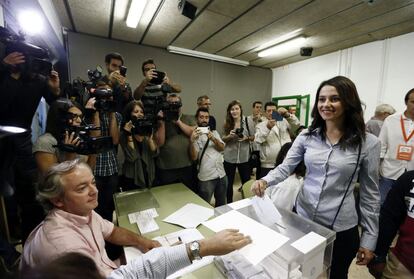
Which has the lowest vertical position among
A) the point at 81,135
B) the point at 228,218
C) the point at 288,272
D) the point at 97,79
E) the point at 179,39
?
the point at 288,272

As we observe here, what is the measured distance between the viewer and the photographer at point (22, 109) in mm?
1106

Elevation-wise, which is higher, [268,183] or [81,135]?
[81,135]

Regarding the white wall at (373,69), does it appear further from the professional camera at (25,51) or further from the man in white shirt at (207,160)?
the professional camera at (25,51)

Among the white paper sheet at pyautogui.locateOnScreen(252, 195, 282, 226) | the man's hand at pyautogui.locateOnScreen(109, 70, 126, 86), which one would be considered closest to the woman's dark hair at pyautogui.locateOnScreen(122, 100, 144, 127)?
the man's hand at pyautogui.locateOnScreen(109, 70, 126, 86)

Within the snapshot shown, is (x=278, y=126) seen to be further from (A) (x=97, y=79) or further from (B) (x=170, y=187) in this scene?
(A) (x=97, y=79)

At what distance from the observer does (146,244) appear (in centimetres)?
108

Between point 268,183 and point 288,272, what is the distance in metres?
0.49

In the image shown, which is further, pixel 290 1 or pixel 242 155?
pixel 242 155

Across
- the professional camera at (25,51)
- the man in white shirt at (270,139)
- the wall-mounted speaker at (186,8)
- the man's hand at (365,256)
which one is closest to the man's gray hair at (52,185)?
the professional camera at (25,51)

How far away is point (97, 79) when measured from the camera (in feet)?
5.52

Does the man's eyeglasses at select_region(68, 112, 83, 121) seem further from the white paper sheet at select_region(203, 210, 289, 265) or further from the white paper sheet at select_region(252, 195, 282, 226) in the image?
the white paper sheet at select_region(252, 195, 282, 226)

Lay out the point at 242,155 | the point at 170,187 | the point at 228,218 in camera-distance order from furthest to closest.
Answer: the point at 242,155 → the point at 170,187 → the point at 228,218

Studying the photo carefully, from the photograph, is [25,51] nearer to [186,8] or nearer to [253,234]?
[253,234]

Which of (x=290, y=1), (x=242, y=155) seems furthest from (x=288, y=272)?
(x=290, y=1)
